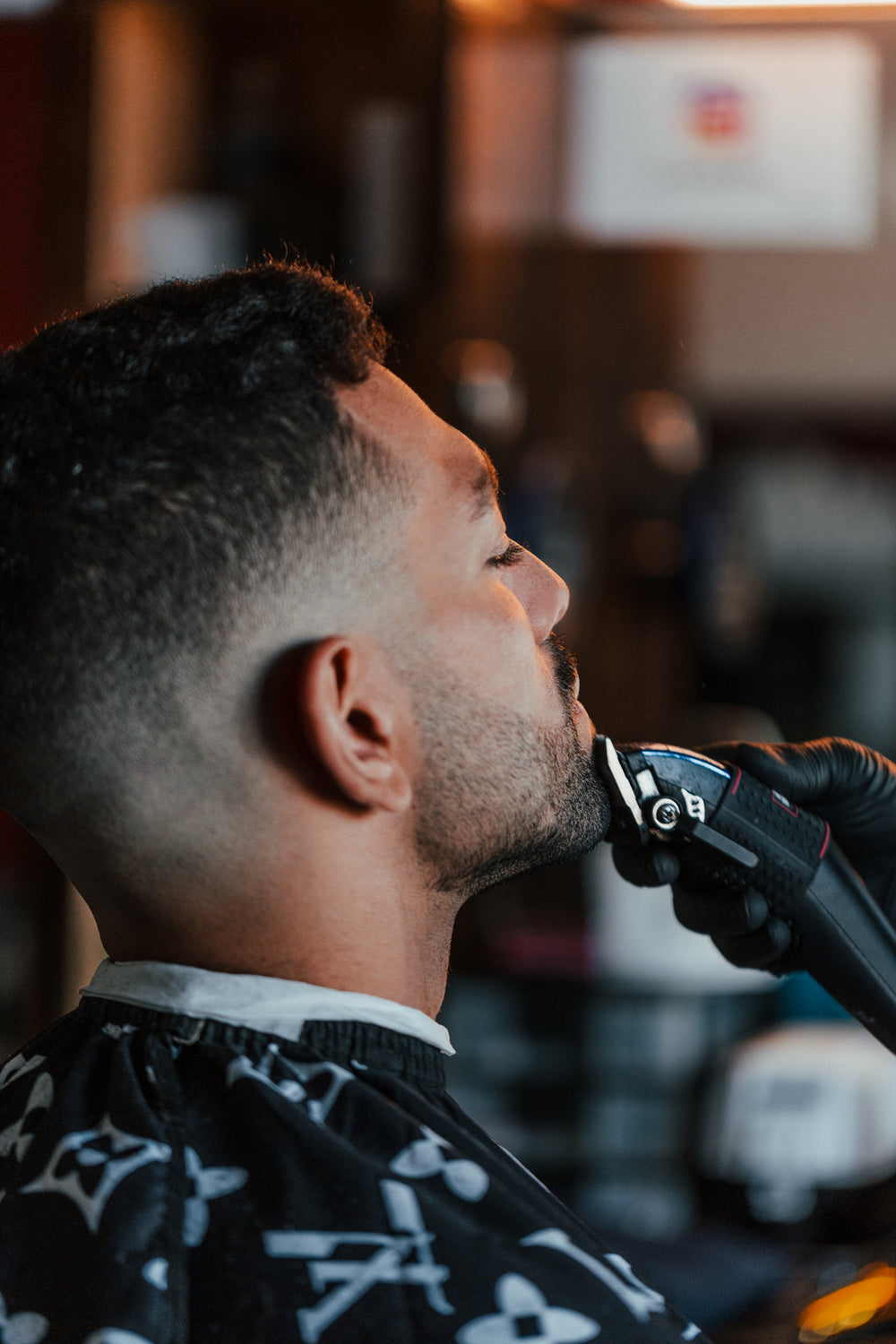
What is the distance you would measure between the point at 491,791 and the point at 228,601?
0.25 metres

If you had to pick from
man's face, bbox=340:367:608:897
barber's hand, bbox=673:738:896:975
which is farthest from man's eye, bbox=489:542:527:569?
barber's hand, bbox=673:738:896:975

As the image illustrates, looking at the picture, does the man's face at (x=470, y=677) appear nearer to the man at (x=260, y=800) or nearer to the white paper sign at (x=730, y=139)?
the man at (x=260, y=800)

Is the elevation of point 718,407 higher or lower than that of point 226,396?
lower

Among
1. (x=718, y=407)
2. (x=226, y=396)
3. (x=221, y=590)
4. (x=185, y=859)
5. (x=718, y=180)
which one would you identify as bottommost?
(x=718, y=407)

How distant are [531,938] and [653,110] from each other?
5.65ft

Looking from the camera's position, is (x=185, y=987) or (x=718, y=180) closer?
(x=185, y=987)

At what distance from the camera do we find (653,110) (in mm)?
2502

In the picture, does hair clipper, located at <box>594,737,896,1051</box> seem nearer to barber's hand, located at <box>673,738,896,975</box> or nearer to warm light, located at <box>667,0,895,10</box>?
barber's hand, located at <box>673,738,896,975</box>

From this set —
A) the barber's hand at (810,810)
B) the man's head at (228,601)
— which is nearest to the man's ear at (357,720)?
the man's head at (228,601)

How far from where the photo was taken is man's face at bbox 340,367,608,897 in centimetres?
99

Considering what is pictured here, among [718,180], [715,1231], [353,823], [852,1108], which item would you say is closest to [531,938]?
[852,1108]

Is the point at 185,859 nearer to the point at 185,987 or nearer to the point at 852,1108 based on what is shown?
the point at 185,987

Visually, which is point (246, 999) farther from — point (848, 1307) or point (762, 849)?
point (848, 1307)

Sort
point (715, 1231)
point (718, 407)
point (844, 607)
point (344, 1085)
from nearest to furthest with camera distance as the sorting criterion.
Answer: point (344, 1085) → point (715, 1231) → point (718, 407) → point (844, 607)
